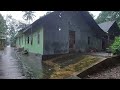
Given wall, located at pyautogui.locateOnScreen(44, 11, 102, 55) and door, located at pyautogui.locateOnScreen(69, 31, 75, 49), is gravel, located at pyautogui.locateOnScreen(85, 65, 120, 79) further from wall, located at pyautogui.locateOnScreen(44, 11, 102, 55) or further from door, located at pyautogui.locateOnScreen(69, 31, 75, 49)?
door, located at pyautogui.locateOnScreen(69, 31, 75, 49)

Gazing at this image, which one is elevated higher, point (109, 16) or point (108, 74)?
point (109, 16)

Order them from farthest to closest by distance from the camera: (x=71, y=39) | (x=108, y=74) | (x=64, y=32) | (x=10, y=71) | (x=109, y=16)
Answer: (x=109, y=16) → (x=71, y=39) → (x=64, y=32) → (x=10, y=71) → (x=108, y=74)

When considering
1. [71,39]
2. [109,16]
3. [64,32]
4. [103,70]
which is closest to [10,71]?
[103,70]

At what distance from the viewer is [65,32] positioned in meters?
19.6

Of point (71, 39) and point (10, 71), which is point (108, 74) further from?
point (71, 39)

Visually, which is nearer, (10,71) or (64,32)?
(10,71)

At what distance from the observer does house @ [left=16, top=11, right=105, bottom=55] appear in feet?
60.8

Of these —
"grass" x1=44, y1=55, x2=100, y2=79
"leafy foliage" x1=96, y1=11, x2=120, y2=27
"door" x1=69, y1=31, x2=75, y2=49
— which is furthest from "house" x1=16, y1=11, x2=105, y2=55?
"leafy foliage" x1=96, y1=11, x2=120, y2=27

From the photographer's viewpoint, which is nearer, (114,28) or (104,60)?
(104,60)

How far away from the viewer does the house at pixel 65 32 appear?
18531 mm
